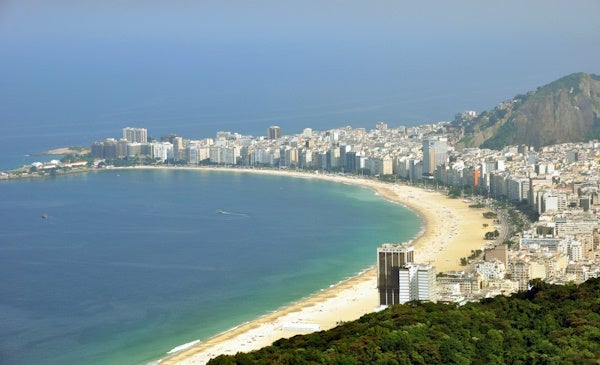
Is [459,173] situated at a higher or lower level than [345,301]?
higher

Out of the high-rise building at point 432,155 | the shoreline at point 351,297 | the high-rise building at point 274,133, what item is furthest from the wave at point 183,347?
the high-rise building at point 274,133

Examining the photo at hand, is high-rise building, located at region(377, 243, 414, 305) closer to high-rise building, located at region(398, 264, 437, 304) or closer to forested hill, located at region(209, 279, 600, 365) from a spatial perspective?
high-rise building, located at region(398, 264, 437, 304)

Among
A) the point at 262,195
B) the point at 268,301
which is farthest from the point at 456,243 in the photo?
the point at 262,195

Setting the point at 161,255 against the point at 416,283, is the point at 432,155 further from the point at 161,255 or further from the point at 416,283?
the point at 416,283

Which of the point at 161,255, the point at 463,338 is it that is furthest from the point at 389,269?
the point at 161,255

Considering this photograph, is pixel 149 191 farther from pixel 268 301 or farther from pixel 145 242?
pixel 268 301
